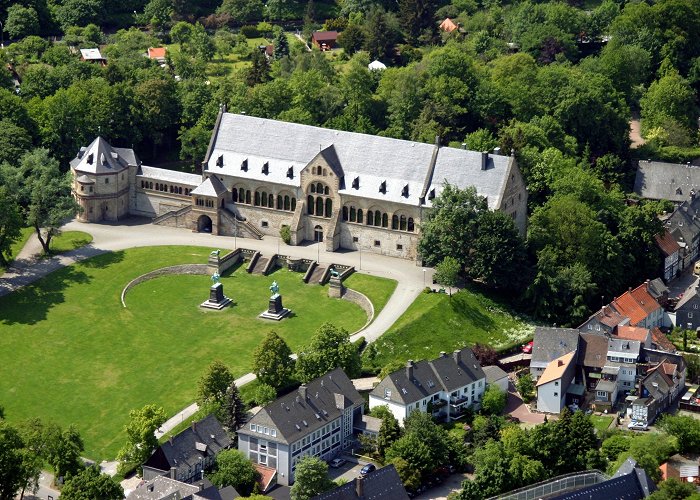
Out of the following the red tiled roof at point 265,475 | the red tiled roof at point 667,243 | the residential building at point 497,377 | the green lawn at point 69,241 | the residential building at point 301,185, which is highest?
the residential building at point 301,185

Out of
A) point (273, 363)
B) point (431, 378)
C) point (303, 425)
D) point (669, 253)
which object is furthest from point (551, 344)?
point (303, 425)

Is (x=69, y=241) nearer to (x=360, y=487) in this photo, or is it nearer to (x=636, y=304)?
(x=636, y=304)

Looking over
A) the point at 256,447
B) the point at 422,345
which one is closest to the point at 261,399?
the point at 256,447

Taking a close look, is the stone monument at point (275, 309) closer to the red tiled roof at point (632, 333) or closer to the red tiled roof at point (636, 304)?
the red tiled roof at point (632, 333)

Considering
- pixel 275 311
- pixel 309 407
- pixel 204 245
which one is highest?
pixel 204 245

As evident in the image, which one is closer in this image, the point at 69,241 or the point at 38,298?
the point at 38,298

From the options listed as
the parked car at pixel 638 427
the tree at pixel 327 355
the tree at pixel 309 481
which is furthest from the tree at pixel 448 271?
the tree at pixel 309 481
